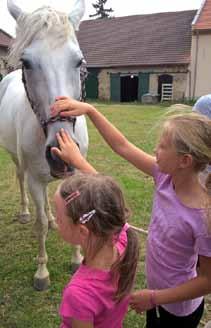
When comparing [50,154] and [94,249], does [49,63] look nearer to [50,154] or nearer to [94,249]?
[50,154]

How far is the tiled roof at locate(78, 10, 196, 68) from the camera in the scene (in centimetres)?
2427

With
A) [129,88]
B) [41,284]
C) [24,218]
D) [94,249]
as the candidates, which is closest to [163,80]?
[129,88]

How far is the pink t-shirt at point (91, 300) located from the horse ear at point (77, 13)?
2.01m

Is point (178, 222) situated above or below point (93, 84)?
above

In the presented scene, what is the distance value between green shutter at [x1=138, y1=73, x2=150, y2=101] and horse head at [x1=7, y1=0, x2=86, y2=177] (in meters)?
22.4

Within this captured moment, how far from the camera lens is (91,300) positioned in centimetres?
128

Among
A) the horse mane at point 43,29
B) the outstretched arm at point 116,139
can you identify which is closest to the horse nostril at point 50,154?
the outstretched arm at point 116,139

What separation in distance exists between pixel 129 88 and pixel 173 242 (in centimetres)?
2487

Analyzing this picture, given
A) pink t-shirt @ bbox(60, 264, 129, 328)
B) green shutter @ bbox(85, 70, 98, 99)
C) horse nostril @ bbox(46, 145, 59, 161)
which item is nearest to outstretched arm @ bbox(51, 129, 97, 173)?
horse nostril @ bbox(46, 145, 59, 161)

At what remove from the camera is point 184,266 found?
168 cm

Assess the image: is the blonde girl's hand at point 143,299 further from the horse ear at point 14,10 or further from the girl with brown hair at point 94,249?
the horse ear at point 14,10

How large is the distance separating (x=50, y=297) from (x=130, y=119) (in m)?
11.0

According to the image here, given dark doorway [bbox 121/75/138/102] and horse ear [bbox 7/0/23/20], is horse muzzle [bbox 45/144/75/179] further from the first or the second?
dark doorway [bbox 121/75/138/102]

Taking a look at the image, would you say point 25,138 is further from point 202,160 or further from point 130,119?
point 130,119
